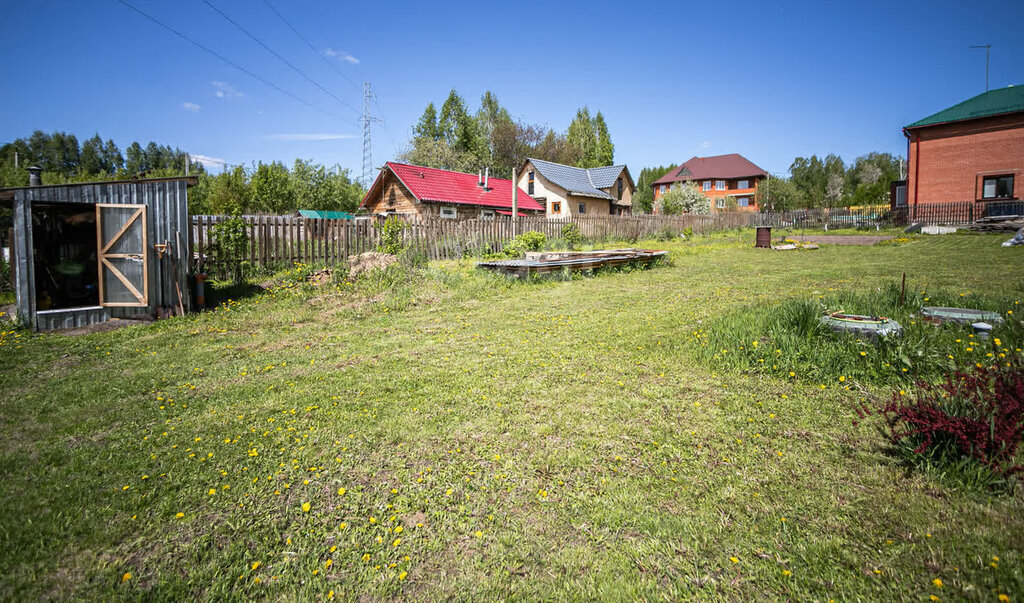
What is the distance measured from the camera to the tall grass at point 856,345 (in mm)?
4363

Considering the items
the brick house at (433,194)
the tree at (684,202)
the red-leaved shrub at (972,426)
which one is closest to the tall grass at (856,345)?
the red-leaved shrub at (972,426)

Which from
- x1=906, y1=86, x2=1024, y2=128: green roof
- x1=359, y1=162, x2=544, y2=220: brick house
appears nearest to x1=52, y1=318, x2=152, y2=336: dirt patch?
x1=359, y1=162, x2=544, y2=220: brick house

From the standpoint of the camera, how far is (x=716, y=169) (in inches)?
2977

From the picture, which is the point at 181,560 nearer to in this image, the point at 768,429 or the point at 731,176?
the point at 768,429

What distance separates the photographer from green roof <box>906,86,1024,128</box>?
2728 centimetres

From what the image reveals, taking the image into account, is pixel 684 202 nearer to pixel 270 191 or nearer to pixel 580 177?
pixel 580 177

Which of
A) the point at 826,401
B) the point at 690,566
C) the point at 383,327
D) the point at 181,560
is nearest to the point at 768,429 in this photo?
the point at 826,401

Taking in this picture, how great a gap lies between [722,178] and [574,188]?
42269mm

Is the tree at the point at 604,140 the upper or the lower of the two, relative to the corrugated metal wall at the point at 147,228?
upper

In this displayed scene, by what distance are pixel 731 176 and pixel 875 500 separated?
79.6m

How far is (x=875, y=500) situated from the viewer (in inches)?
107

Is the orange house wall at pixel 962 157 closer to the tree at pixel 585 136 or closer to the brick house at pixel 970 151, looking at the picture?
the brick house at pixel 970 151

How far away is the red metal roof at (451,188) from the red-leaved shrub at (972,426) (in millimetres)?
28855

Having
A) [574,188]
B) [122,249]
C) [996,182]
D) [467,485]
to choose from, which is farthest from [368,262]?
[996,182]
